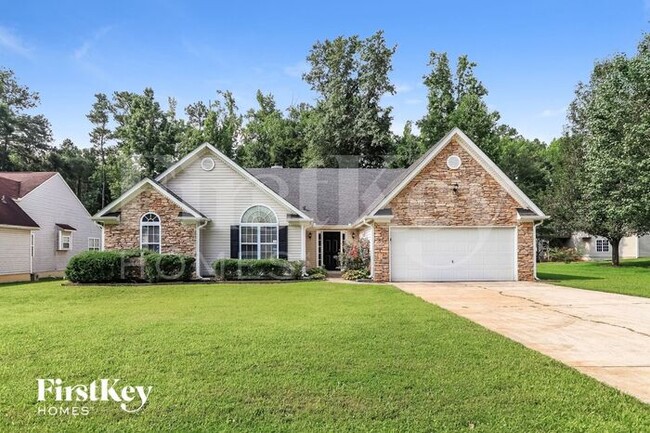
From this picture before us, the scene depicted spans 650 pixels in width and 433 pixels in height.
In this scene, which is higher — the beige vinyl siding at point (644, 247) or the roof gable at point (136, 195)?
the roof gable at point (136, 195)

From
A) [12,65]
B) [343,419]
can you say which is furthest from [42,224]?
[12,65]

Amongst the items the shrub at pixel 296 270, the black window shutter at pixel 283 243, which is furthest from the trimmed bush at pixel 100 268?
the shrub at pixel 296 270

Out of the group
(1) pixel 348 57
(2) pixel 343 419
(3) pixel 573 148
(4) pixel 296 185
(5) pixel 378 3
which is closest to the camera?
(2) pixel 343 419

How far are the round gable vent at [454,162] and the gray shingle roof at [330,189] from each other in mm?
5227

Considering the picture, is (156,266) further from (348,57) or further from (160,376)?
(348,57)

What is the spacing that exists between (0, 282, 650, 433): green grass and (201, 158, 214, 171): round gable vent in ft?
35.5

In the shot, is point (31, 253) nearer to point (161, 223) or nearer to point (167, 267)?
point (161, 223)

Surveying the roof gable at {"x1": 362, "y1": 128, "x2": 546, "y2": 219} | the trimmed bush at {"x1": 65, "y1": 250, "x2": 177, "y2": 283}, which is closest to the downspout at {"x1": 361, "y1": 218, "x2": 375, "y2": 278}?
the roof gable at {"x1": 362, "y1": 128, "x2": 546, "y2": 219}

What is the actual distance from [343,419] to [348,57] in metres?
35.9

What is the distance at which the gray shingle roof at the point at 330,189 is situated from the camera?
72.7 ft

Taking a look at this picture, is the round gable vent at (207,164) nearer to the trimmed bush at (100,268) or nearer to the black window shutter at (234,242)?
the black window shutter at (234,242)

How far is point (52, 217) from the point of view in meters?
25.3

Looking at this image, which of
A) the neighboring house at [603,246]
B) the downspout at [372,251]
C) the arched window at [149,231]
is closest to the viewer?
the downspout at [372,251]

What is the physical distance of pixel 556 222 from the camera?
33031mm
